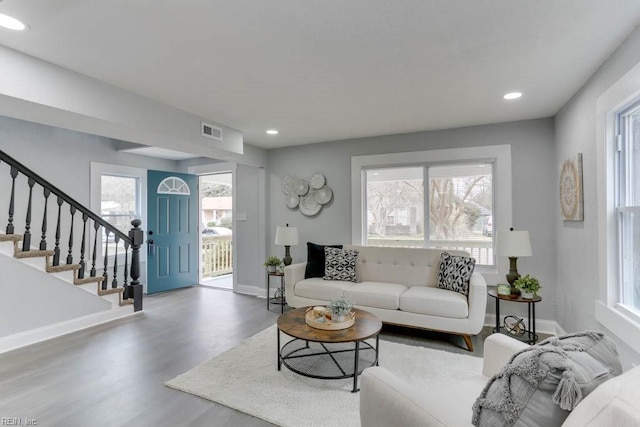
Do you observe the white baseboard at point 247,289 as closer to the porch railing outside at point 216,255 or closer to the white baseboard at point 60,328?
the white baseboard at point 60,328

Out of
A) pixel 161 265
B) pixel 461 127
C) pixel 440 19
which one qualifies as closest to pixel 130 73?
pixel 440 19

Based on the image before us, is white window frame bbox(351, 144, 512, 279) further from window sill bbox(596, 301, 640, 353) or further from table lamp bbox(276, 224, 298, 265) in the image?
window sill bbox(596, 301, 640, 353)

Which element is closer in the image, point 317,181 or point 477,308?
point 477,308

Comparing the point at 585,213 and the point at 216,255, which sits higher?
the point at 585,213

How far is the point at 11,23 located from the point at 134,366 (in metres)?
2.59

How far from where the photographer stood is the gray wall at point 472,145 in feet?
11.8

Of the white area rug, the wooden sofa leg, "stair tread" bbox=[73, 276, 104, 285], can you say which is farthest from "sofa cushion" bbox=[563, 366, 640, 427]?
"stair tread" bbox=[73, 276, 104, 285]

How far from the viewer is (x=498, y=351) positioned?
65.7 inches

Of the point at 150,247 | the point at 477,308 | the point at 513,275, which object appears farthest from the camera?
the point at 150,247

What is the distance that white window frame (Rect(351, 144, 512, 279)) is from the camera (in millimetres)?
3756

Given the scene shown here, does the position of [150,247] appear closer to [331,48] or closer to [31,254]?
[31,254]

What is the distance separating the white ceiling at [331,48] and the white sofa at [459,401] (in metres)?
1.76

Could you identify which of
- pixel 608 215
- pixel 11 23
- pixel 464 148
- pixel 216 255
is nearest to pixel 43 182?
pixel 11 23

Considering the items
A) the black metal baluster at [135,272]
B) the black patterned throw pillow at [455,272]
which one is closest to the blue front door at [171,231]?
the black metal baluster at [135,272]
